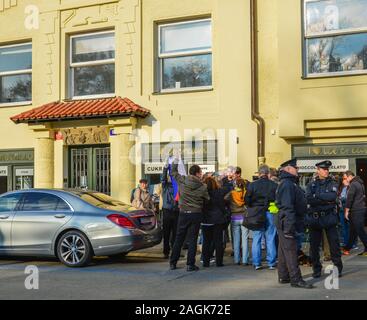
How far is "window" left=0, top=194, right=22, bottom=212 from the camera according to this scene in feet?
36.8

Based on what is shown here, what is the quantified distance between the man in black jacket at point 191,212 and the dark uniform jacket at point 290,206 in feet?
6.16

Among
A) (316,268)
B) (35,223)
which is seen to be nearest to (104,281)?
(35,223)

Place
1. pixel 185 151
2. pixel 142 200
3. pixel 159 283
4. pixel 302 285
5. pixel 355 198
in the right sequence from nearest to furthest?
1. pixel 302 285
2. pixel 159 283
3. pixel 355 198
4. pixel 142 200
5. pixel 185 151

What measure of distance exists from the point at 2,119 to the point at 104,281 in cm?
1004

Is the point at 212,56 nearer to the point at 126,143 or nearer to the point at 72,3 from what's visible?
the point at 126,143

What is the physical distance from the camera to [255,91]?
47.9 ft

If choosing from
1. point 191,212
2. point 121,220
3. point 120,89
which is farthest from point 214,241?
point 120,89

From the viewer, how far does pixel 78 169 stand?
16.7 meters

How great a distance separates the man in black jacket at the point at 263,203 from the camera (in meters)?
9.94

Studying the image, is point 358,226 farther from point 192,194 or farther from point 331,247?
point 192,194

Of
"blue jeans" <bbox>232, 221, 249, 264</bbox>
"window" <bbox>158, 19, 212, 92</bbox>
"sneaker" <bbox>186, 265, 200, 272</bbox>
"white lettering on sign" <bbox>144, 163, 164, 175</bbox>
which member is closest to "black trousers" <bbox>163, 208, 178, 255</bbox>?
"blue jeans" <bbox>232, 221, 249, 264</bbox>

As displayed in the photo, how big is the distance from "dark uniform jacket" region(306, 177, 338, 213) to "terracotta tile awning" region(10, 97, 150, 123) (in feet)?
22.8

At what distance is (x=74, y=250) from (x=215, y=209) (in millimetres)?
2682

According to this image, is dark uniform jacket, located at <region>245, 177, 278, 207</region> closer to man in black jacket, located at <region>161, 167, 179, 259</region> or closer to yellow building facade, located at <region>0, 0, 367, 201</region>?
man in black jacket, located at <region>161, 167, 179, 259</region>
